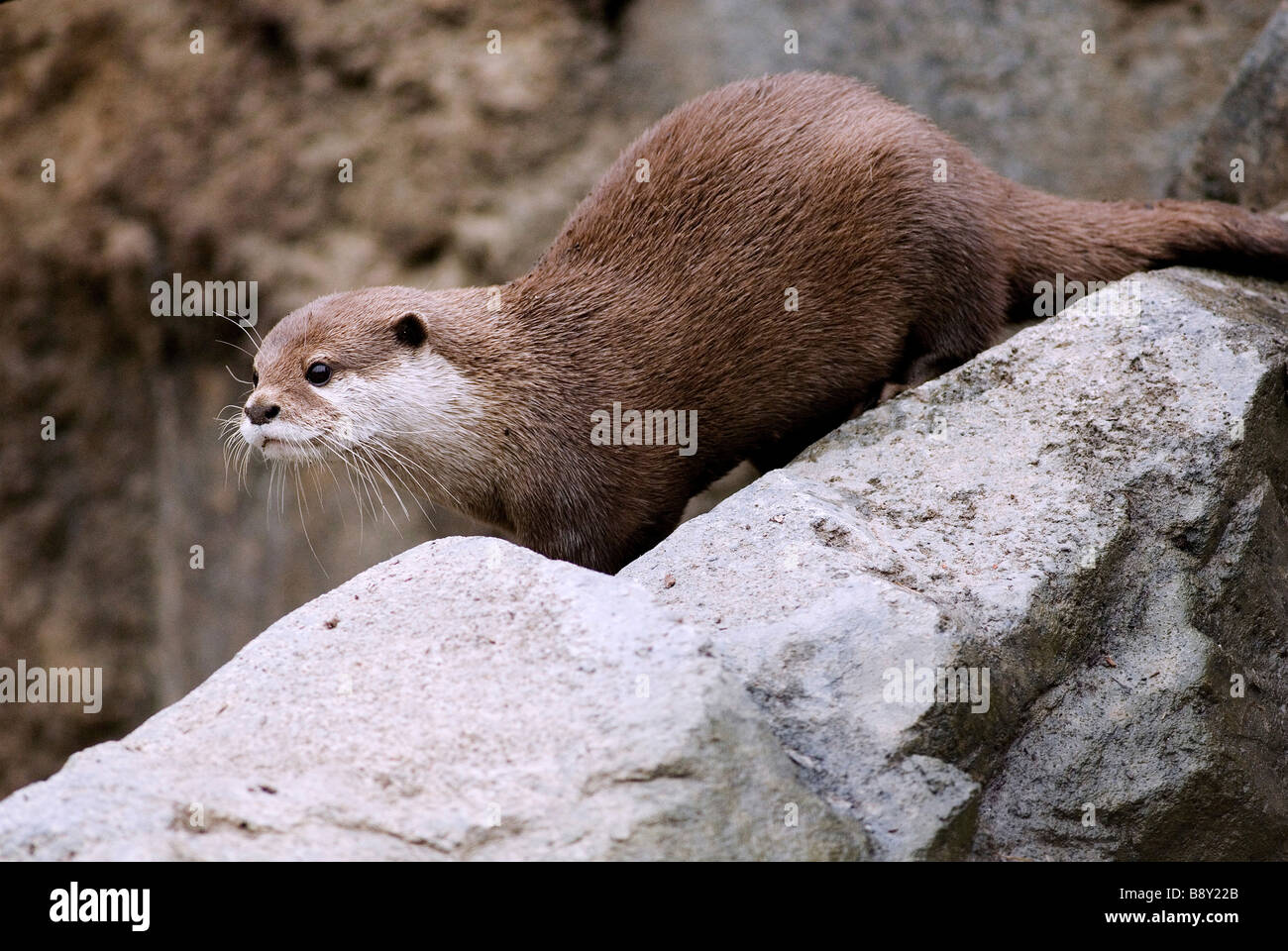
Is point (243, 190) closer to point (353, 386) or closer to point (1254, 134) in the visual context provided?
point (353, 386)

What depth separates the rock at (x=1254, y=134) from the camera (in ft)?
12.4

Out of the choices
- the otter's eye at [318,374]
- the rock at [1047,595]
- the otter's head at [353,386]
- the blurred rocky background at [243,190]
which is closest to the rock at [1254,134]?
the blurred rocky background at [243,190]

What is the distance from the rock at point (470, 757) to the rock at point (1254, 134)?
2.60m

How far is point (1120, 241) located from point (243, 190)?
12.3 ft

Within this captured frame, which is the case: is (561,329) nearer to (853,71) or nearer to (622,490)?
(622,490)

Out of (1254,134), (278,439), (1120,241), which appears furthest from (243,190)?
(1254,134)

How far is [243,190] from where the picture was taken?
565 cm

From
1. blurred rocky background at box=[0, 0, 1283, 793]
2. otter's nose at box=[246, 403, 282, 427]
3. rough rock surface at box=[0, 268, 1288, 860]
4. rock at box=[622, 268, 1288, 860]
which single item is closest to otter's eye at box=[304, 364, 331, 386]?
otter's nose at box=[246, 403, 282, 427]

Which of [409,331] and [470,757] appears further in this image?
[409,331]

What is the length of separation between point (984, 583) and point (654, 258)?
1.17 m

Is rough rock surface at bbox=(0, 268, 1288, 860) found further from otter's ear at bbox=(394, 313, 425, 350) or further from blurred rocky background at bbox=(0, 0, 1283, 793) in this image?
blurred rocky background at bbox=(0, 0, 1283, 793)

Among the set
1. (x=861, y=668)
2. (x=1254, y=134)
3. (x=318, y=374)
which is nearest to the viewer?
(x=861, y=668)

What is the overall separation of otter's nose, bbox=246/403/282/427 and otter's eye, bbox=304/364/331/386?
0.39 feet

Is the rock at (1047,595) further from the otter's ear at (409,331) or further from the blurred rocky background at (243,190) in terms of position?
the blurred rocky background at (243,190)
